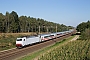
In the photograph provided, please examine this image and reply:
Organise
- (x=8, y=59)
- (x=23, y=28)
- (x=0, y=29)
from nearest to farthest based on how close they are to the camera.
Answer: (x=8, y=59), (x=0, y=29), (x=23, y=28)

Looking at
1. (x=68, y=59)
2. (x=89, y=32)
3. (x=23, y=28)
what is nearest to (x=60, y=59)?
(x=68, y=59)

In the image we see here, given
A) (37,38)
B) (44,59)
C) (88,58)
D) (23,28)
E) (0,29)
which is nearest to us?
(44,59)

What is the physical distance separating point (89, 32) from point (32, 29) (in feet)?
261

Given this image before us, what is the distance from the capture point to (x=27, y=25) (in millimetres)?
138250

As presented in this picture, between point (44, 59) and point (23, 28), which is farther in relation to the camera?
point (23, 28)

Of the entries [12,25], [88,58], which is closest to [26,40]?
[88,58]

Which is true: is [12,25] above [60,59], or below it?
above

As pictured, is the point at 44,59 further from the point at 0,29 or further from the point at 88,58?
the point at 0,29

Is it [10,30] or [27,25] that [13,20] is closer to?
[10,30]

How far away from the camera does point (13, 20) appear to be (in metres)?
115

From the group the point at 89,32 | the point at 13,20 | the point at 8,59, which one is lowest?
the point at 8,59

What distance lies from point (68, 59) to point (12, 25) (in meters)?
93.3

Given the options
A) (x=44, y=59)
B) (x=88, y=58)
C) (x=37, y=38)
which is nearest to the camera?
(x=44, y=59)

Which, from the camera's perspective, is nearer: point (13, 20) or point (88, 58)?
point (88, 58)
